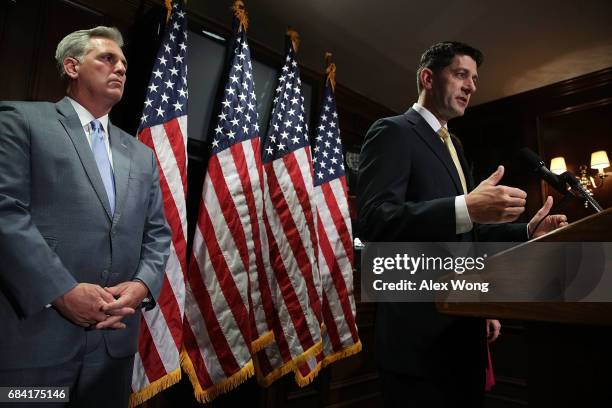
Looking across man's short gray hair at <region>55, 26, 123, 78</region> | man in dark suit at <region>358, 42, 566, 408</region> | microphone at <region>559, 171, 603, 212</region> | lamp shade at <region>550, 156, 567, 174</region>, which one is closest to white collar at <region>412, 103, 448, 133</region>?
man in dark suit at <region>358, 42, 566, 408</region>

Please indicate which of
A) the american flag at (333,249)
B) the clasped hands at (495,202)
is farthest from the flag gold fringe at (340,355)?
the clasped hands at (495,202)

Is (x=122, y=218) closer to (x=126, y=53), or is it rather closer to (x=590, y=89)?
(x=126, y=53)

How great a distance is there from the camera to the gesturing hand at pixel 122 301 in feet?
3.81

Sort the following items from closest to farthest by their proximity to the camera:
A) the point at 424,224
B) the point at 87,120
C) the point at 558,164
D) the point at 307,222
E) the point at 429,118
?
the point at 424,224
the point at 429,118
the point at 87,120
the point at 307,222
the point at 558,164

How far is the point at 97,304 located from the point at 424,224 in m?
0.98

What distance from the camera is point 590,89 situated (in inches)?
152

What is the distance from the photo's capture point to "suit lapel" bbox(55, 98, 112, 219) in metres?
1.30

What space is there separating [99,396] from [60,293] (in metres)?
0.39

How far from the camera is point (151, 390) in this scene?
1693 millimetres

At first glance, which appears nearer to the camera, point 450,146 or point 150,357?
point 450,146

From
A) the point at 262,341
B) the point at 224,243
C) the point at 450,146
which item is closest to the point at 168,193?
the point at 224,243

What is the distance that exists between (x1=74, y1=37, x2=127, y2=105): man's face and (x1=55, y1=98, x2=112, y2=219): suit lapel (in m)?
0.13

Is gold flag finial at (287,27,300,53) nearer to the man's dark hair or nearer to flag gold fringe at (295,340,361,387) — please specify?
the man's dark hair

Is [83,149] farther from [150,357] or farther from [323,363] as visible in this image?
[323,363]
